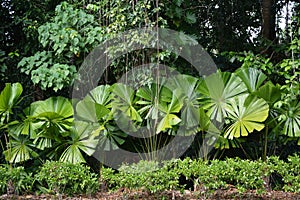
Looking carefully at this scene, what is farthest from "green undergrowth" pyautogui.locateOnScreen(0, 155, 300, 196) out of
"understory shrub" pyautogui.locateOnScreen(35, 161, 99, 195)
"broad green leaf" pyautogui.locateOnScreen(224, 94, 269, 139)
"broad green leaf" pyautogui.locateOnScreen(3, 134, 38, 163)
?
"broad green leaf" pyautogui.locateOnScreen(224, 94, 269, 139)

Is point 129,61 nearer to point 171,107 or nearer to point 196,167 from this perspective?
point 171,107

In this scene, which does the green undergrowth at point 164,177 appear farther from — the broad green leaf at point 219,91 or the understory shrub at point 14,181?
the broad green leaf at point 219,91

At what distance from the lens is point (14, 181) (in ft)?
12.7

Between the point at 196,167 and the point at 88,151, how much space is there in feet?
3.96

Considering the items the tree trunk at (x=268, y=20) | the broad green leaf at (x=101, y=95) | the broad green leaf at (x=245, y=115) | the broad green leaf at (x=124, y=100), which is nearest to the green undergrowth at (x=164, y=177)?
the broad green leaf at (x=245, y=115)

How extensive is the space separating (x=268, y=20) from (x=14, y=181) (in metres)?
4.21

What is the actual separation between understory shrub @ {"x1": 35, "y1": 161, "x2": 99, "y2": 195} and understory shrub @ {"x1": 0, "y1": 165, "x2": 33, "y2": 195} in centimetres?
18

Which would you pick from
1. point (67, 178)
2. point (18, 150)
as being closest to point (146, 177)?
point (67, 178)

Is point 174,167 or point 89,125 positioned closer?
point 174,167

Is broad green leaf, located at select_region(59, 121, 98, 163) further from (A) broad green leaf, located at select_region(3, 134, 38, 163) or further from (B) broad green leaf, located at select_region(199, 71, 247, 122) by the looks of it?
(B) broad green leaf, located at select_region(199, 71, 247, 122)

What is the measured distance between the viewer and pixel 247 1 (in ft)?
19.6

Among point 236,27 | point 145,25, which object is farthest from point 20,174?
point 236,27

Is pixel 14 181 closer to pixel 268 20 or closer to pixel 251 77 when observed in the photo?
pixel 251 77

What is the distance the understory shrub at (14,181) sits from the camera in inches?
149
